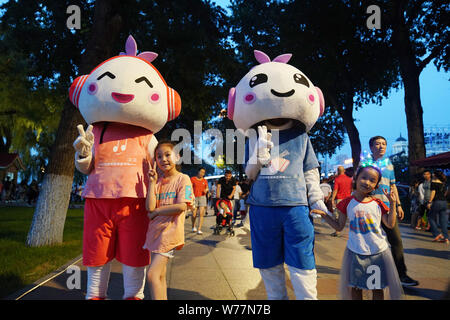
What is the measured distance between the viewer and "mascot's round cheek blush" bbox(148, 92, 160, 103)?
3431 mm

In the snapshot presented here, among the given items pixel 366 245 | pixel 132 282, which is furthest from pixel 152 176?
pixel 366 245

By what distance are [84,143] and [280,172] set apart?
1.86m

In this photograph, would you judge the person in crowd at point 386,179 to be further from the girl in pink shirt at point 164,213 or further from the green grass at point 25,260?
the green grass at point 25,260

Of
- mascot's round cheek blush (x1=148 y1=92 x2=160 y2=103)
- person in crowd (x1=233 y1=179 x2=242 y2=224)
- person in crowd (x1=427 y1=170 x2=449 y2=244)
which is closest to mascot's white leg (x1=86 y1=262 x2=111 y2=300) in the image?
mascot's round cheek blush (x1=148 y1=92 x2=160 y2=103)

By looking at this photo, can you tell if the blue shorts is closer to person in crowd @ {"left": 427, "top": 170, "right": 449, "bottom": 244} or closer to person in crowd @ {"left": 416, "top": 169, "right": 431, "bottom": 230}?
person in crowd @ {"left": 427, "top": 170, "right": 449, "bottom": 244}

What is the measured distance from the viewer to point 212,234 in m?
9.72

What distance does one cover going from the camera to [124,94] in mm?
3312

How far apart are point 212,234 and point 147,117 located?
6795mm

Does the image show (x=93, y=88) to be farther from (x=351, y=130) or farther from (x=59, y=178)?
(x=351, y=130)

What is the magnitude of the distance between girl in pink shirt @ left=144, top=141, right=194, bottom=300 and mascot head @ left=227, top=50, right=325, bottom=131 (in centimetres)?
82

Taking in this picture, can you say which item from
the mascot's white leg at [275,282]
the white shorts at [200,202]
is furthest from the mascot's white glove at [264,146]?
the white shorts at [200,202]

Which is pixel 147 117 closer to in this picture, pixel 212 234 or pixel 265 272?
pixel 265 272

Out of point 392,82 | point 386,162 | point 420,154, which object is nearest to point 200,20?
point 386,162

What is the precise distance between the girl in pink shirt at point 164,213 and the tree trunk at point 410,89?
1227 centimetres
